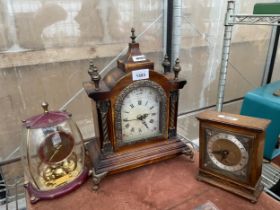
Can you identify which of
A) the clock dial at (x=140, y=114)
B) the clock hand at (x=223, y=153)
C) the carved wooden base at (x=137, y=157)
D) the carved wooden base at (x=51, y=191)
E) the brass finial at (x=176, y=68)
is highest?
the brass finial at (x=176, y=68)

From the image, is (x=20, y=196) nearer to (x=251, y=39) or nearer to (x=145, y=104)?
(x=145, y=104)

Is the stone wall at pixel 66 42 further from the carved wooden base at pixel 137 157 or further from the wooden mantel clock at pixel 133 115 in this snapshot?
the carved wooden base at pixel 137 157

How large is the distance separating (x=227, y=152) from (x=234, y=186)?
0.35 ft

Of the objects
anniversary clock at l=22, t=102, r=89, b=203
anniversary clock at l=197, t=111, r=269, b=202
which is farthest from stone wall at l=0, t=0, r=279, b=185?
anniversary clock at l=197, t=111, r=269, b=202

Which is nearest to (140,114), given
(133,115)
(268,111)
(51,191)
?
(133,115)

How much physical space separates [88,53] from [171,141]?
0.53 metres

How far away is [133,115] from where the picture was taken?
2.47 feet

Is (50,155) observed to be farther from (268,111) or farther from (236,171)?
(268,111)

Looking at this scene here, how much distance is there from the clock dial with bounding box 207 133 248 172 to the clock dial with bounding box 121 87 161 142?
20 cm

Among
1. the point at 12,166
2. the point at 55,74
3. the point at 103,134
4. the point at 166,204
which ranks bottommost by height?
the point at 12,166

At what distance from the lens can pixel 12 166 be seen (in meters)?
1.02

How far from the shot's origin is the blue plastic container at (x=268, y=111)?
1038 mm

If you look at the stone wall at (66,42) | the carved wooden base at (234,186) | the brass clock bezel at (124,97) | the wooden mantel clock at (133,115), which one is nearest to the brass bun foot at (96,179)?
the wooden mantel clock at (133,115)

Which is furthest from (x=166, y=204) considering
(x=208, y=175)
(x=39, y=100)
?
(x=39, y=100)
